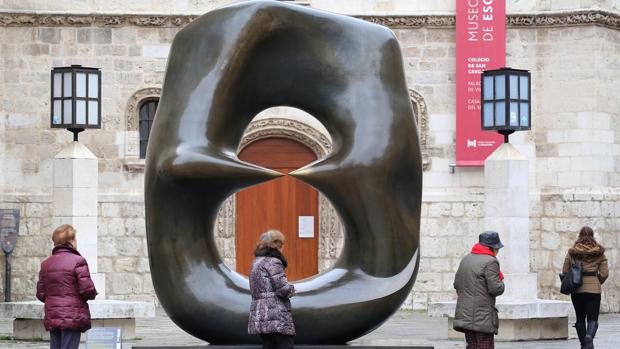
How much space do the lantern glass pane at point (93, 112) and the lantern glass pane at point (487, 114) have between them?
4.55m

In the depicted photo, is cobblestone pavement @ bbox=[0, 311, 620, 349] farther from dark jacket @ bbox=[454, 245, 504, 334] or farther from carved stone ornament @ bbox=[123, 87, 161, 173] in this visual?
carved stone ornament @ bbox=[123, 87, 161, 173]

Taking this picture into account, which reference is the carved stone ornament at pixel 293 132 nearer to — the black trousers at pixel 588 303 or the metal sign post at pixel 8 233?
the metal sign post at pixel 8 233

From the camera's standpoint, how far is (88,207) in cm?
1605

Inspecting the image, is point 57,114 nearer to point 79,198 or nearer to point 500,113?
point 79,198

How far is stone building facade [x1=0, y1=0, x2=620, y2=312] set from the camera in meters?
21.5

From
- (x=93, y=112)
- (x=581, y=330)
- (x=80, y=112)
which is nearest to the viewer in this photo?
(x=581, y=330)

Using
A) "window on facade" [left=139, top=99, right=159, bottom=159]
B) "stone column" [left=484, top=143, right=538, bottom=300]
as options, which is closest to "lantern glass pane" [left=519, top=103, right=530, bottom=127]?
"stone column" [left=484, top=143, right=538, bottom=300]

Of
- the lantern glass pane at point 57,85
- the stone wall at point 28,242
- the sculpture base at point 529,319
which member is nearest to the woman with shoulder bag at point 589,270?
the sculpture base at point 529,319

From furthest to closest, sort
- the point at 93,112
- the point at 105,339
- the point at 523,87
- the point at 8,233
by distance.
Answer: the point at 8,233 → the point at 523,87 → the point at 93,112 → the point at 105,339

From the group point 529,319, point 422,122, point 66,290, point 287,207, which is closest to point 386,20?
point 422,122

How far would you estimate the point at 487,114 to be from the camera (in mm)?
16594

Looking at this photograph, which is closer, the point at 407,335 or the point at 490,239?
the point at 490,239

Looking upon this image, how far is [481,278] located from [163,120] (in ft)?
9.15

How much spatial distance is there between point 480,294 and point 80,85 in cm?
694
